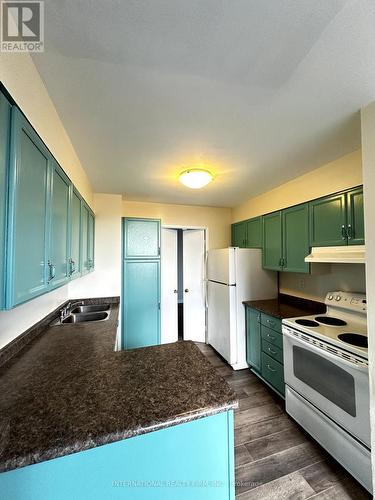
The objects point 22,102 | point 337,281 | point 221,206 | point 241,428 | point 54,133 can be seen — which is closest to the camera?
point 22,102

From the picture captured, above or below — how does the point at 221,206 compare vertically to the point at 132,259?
above

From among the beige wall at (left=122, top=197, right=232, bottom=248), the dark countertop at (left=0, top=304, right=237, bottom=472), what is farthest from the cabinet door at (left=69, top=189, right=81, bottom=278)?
the beige wall at (left=122, top=197, right=232, bottom=248)

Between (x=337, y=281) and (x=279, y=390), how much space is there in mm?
1304

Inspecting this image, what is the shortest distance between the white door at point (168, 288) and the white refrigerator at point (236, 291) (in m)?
0.83

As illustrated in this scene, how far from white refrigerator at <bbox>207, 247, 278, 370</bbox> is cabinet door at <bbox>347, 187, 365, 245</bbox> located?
133 centimetres

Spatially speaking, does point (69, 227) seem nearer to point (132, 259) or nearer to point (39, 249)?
point (39, 249)

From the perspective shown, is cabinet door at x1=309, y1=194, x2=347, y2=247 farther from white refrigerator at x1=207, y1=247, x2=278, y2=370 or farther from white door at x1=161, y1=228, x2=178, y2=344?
white door at x1=161, y1=228, x2=178, y2=344

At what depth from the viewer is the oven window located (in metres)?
1.43

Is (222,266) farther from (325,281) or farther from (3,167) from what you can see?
(3,167)

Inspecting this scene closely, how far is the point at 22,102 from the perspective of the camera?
2.94 ft

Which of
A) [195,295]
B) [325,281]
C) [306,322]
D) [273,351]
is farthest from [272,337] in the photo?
[195,295]

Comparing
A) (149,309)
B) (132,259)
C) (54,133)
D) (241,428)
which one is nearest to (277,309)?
(241,428)

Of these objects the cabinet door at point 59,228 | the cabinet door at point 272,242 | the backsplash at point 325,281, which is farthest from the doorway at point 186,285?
the cabinet door at point 59,228

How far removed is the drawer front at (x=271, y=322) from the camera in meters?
2.23
